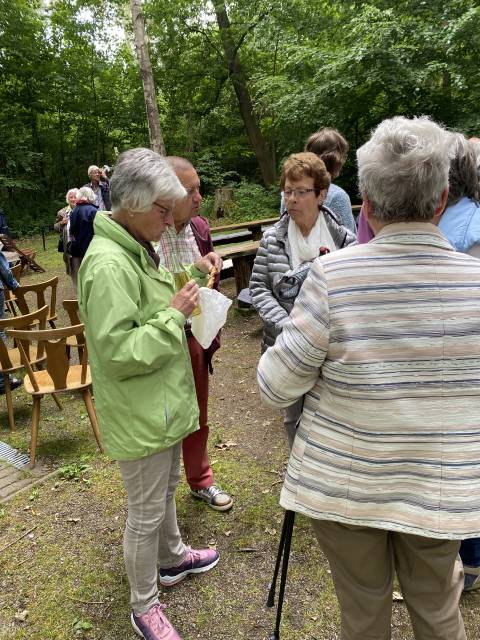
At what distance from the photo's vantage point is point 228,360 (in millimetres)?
5043

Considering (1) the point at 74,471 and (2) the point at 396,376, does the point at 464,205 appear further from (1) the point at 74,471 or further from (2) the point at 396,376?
(1) the point at 74,471

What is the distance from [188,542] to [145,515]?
86 centimetres

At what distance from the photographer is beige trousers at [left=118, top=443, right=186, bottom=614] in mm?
1785

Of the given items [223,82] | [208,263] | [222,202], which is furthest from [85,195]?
[223,82]

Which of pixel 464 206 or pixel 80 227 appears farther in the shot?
pixel 80 227

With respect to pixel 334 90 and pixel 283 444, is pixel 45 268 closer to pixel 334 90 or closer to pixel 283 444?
pixel 334 90

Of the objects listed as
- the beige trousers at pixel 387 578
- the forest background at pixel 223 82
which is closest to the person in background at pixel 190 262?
the beige trousers at pixel 387 578

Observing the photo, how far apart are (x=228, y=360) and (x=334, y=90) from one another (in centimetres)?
744

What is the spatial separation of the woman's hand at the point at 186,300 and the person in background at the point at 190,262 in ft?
1.93

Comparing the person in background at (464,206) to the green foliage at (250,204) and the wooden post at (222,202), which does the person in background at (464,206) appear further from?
the wooden post at (222,202)

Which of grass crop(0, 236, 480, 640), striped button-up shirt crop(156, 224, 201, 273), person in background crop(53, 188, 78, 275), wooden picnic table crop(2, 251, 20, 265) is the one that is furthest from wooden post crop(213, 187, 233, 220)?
striped button-up shirt crop(156, 224, 201, 273)

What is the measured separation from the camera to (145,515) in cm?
183

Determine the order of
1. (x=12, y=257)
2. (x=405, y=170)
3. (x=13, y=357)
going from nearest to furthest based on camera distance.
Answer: (x=405, y=170), (x=13, y=357), (x=12, y=257)

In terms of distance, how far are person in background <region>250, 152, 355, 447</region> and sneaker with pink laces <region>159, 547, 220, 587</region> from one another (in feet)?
2.47
